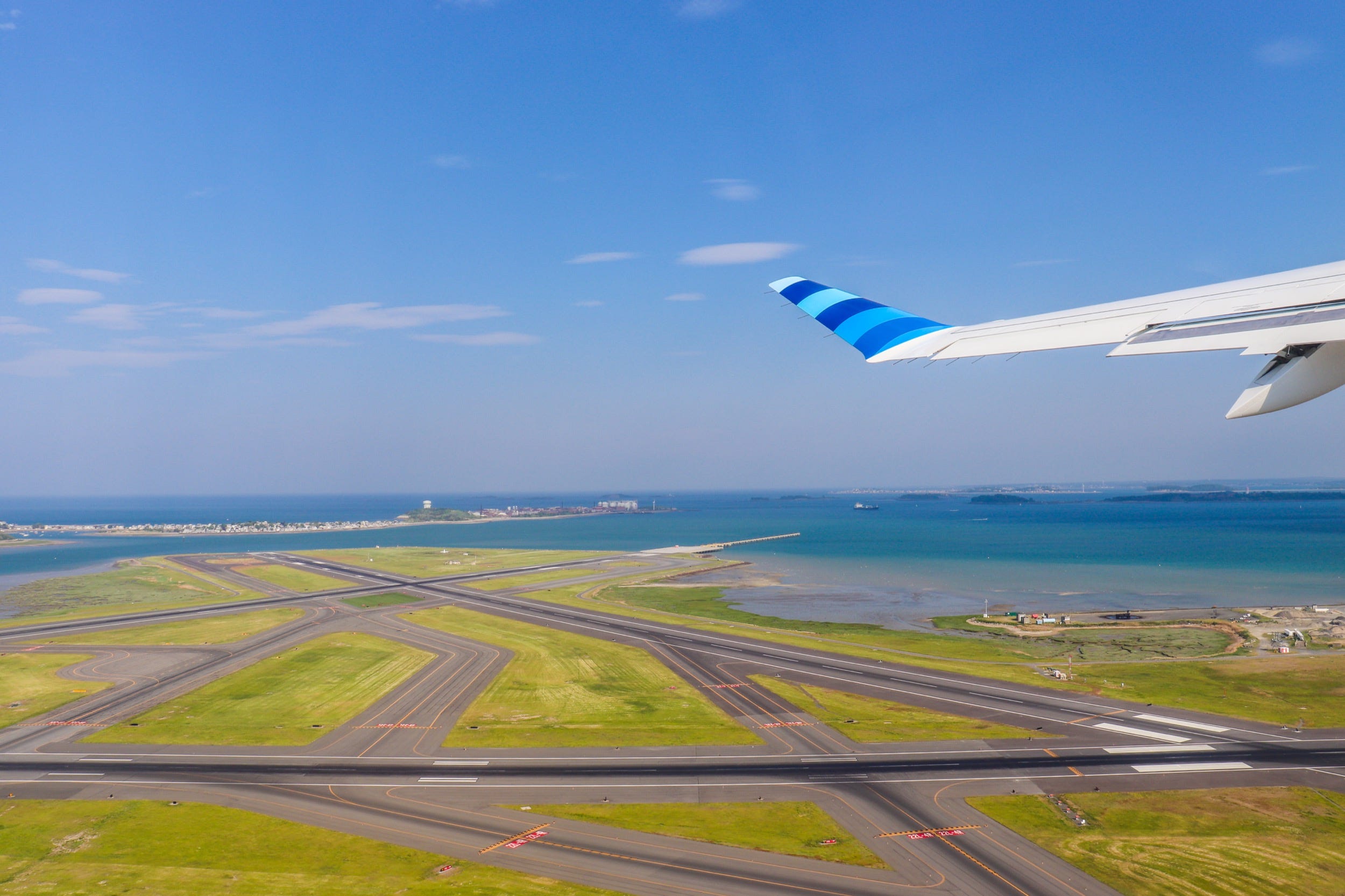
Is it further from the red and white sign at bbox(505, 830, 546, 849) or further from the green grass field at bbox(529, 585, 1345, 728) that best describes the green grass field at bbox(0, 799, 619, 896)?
the green grass field at bbox(529, 585, 1345, 728)

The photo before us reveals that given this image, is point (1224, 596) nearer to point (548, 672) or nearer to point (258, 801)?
point (548, 672)

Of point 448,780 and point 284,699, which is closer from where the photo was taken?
point 448,780

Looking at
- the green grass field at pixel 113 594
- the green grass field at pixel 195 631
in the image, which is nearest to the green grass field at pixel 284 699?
the green grass field at pixel 195 631

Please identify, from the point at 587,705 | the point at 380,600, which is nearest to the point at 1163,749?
the point at 587,705

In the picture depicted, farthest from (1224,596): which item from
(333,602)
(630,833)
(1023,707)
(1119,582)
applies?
(333,602)

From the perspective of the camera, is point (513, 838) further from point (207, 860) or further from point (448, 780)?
point (207, 860)
